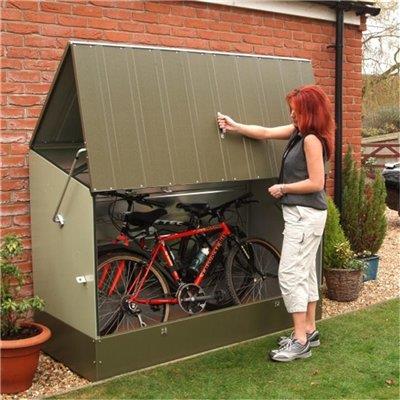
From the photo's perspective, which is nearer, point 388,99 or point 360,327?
point 360,327

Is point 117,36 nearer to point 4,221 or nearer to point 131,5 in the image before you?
point 131,5

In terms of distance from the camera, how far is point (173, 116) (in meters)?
4.30

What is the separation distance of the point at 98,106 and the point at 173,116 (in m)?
0.60

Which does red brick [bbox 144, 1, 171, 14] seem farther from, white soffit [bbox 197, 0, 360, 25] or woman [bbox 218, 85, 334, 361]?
woman [bbox 218, 85, 334, 361]

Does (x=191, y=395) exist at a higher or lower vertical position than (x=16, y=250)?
lower

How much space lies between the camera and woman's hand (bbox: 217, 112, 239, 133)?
4551mm

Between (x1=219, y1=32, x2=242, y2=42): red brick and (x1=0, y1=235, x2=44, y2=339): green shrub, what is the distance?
9.32 feet

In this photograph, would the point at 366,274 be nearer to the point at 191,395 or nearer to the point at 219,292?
the point at 219,292

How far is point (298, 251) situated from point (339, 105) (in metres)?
2.79

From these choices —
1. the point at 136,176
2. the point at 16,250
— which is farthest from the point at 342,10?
the point at 16,250

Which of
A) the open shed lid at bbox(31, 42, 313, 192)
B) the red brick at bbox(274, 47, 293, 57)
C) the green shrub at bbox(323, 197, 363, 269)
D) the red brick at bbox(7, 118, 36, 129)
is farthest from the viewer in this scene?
the red brick at bbox(274, 47, 293, 57)

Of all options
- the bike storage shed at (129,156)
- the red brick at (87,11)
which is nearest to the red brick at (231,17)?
the bike storage shed at (129,156)

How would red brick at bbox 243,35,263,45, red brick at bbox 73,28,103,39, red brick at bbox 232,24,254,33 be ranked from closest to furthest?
red brick at bbox 73,28,103,39, red brick at bbox 232,24,254,33, red brick at bbox 243,35,263,45

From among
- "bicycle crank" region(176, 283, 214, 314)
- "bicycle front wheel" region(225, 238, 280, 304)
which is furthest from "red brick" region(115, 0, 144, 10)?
"bicycle crank" region(176, 283, 214, 314)
